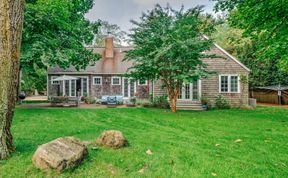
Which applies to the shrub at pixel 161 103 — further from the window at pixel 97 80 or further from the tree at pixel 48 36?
the window at pixel 97 80

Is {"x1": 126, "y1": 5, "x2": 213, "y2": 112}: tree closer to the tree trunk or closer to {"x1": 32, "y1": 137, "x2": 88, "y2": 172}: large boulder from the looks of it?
the tree trunk

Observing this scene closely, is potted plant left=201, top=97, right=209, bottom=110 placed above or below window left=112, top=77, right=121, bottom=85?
below

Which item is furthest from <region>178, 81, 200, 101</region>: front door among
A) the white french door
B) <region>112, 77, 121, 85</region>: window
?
the white french door

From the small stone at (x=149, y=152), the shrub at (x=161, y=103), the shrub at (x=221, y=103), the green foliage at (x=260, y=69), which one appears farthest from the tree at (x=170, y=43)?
the green foliage at (x=260, y=69)

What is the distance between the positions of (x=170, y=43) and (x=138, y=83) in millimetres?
9858

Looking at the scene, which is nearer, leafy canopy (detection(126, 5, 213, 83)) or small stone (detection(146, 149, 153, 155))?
small stone (detection(146, 149, 153, 155))

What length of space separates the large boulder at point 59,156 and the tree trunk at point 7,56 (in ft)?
3.01

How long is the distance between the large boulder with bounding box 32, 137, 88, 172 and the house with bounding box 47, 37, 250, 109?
13251 mm

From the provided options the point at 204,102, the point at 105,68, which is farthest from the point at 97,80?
the point at 204,102

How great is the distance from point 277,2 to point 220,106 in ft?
31.6

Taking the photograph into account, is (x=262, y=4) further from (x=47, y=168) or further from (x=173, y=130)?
(x=47, y=168)

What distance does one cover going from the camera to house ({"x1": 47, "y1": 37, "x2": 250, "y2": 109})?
59.9 ft

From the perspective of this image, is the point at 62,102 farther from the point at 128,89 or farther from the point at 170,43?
the point at 170,43

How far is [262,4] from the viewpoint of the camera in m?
9.80
